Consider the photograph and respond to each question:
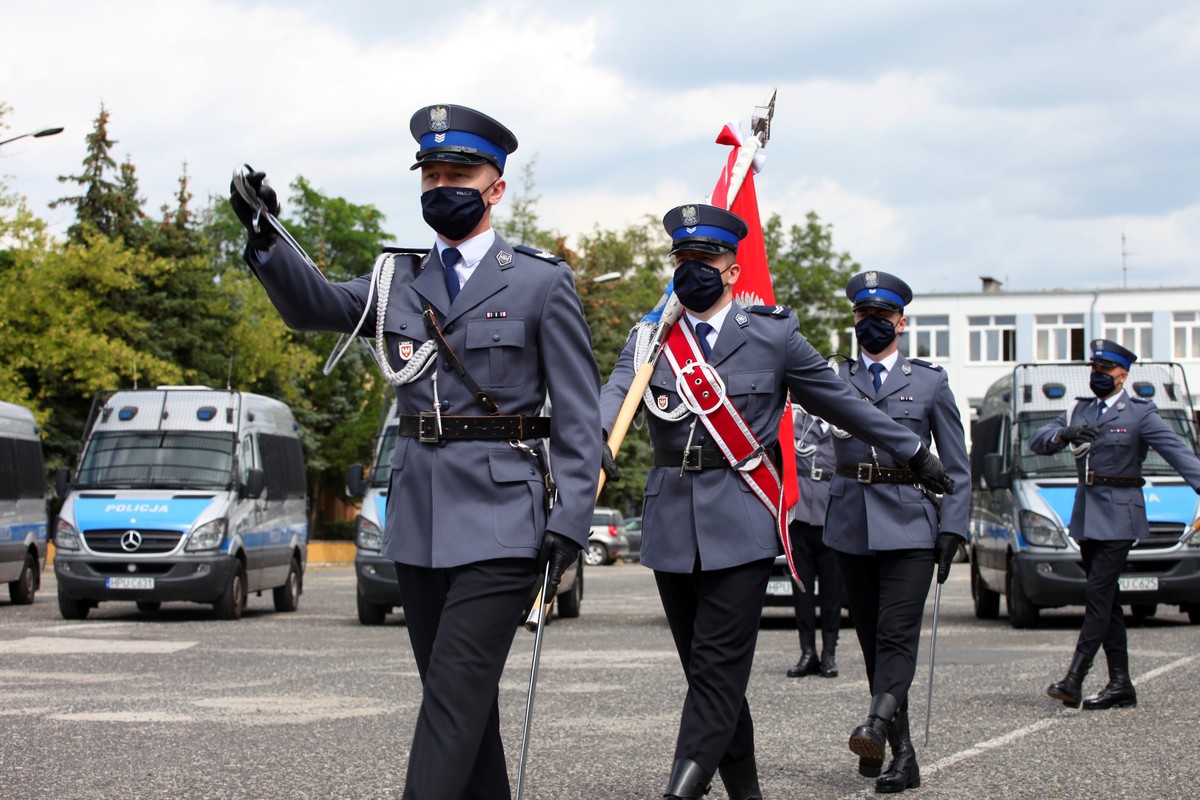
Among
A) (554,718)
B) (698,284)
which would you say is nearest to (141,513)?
(554,718)

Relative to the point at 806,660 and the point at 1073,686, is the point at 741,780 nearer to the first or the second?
the point at 1073,686

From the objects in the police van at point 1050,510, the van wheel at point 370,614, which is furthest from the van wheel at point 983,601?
the van wheel at point 370,614

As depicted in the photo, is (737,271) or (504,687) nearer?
(737,271)

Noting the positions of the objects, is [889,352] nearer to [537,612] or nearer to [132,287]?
[537,612]

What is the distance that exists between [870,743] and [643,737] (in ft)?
6.77

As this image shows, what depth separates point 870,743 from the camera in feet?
23.4

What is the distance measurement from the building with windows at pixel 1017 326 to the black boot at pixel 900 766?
75584mm

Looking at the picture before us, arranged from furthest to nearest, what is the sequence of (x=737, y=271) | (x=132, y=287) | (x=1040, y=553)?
(x=132, y=287) < (x=1040, y=553) < (x=737, y=271)

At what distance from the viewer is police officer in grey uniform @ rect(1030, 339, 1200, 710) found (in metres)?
10.4

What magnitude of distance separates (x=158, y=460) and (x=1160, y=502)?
36.1 feet

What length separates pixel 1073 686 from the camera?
10.3 m

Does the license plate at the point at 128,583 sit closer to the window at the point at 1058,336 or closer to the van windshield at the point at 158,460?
the van windshield at the point at 158,460

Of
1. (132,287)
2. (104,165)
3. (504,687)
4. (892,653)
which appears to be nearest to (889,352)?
(892,653)

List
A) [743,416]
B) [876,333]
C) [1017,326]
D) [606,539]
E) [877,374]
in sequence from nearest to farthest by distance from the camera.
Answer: [743,416], [876,333], [877,374], [606,539], [1017,326]
